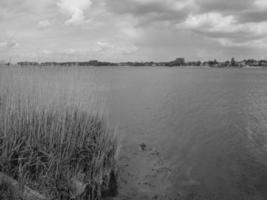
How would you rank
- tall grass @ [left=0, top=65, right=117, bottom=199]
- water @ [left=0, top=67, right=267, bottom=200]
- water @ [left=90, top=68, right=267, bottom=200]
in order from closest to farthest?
tall grass @ [left=0, top=65, right=117, bottom=199], water @ [left=0, top=67, right=267, bottom=200], water @ [left=90, top=68, right=267, bottom=200]

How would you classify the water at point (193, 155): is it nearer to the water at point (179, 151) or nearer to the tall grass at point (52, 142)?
the water at point (179, 151)

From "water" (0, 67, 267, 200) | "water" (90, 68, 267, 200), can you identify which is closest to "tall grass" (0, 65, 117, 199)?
"water" (0, 67, 267, 200)

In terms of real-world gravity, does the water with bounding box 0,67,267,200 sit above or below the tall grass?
below

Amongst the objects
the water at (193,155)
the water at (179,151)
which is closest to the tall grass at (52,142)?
the water at (179,151)

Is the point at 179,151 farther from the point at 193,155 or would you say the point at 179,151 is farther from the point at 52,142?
the point at 52,142

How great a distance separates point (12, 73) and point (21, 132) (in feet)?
7.20

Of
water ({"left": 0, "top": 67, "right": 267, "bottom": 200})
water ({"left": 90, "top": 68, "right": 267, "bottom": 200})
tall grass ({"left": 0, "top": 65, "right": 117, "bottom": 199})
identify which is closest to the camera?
tall grass ({"left": 0, "top": 65, "right": 117, "bottom": 199})

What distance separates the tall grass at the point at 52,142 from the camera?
15.9ft

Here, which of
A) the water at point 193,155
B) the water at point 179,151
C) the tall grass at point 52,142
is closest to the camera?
the tall grass at point 52,142

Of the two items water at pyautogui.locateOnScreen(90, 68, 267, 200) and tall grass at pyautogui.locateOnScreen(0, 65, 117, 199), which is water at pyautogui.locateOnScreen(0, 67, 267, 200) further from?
tall grass at pyautogui.locateOnScreen(0, 65, 117, 199)

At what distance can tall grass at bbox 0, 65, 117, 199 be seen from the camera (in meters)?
4.85

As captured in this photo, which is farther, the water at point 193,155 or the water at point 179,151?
the water at point 193,155

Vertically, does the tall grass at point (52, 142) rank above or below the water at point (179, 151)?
above

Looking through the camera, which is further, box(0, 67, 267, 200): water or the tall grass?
box(0, 67, 267, 200): water
